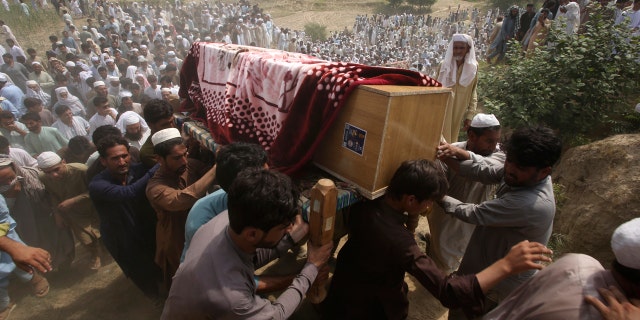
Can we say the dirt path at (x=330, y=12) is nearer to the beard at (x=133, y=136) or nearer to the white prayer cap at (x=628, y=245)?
the beard at (x=133, y=136)

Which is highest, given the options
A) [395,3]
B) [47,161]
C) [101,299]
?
[395,3]

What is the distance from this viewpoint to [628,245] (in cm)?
130

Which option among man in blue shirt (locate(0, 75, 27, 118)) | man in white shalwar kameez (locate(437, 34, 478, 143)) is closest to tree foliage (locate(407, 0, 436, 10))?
man in white shalwar kameez (locate(437, 34, 478, 143))

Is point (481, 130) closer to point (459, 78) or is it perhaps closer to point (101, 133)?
point (459, 78)

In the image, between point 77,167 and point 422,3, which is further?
point 422,3

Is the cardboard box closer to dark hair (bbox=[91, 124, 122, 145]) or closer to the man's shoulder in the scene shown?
dark hair (bbox=[91, 124, 122, 145])

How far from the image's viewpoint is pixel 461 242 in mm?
3488

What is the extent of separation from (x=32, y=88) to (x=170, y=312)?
10.3m

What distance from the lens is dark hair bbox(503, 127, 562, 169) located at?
1958mm

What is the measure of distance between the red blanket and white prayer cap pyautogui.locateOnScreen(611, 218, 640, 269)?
4.83 ft

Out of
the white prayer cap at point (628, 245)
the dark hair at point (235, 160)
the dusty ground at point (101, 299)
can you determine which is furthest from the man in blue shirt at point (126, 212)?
the white prayer cap at point (628, 245)

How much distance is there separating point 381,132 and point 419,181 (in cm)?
38

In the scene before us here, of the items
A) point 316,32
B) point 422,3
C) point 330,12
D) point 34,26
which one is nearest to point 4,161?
point 34,26

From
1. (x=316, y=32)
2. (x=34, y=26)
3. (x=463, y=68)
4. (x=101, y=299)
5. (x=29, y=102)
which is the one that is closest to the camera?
(x=101, y=299)
